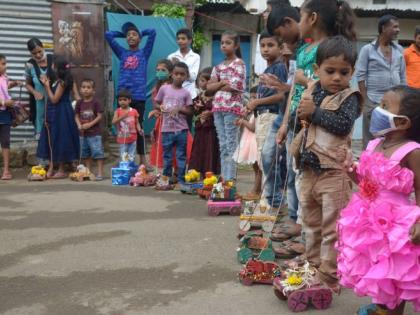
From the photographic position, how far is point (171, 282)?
3.43 metres

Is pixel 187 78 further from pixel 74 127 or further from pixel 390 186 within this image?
pixel 390 186

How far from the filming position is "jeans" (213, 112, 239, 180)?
5.98 meters

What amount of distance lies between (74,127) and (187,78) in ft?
6.11

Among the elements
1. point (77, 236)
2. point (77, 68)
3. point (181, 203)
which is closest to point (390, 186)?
point (77, 236)

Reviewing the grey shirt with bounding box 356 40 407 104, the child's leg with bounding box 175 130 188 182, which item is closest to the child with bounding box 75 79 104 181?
the child's leg with bounding box 175 130 188 182

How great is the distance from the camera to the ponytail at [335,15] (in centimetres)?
350

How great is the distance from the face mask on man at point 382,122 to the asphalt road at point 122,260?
1.08 metres

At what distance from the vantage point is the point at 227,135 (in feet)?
19.8

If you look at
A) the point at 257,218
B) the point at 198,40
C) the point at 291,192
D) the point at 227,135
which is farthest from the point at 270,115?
the point at 198,40

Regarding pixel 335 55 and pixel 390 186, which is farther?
pixel 335 55

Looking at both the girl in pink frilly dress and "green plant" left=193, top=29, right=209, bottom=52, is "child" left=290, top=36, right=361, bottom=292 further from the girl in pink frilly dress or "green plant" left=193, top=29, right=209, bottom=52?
"green plant" left=193, top=29, right=209, bottom=52

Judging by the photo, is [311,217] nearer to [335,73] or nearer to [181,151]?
[335,73]

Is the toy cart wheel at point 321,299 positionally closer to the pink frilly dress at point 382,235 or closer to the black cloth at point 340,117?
the pink frilly dress at point 382,235

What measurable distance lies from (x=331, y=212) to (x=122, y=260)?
1630 millimetres
